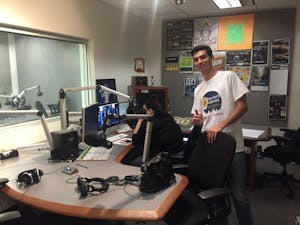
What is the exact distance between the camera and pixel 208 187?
1.90 m

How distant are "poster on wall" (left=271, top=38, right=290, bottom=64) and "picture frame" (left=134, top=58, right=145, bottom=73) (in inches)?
89.3

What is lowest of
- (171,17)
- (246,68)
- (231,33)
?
(246,68)

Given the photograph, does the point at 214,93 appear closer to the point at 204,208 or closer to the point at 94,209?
the point at 204,208

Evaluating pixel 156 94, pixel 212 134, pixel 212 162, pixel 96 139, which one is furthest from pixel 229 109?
pixel 156 94

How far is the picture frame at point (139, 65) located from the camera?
4965mm

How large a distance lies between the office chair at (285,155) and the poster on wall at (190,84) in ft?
6.35

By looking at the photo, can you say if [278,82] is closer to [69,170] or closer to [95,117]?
[95,117]

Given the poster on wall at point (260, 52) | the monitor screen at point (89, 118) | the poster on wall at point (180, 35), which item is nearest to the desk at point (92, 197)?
the monitor screen at point (89, 118)

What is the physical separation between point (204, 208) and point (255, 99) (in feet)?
10.8

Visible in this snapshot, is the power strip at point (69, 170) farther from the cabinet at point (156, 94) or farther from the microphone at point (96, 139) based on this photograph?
the cabinet at point (156, 94)

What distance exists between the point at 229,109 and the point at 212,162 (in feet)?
1.64

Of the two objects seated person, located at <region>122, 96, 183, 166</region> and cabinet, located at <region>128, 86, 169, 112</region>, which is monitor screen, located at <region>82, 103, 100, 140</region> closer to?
seated person, located at <region>122, 96, 183, 166</region>

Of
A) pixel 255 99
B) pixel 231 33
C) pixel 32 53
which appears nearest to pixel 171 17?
pixel 231 33

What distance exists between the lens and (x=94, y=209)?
1433mm
